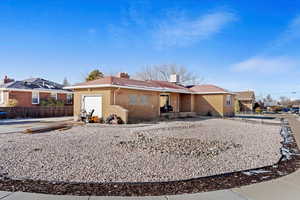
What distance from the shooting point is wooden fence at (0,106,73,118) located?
18016 millimetres

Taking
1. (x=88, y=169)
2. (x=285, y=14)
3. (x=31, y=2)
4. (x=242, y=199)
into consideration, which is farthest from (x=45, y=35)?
(x=285, y=14)

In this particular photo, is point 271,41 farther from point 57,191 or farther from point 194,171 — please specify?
point 57,191

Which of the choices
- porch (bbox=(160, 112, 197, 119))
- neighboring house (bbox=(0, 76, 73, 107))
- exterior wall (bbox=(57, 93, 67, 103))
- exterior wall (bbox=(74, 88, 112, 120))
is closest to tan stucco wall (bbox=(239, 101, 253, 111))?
porch (bbox=(160, 112, 197, 119))

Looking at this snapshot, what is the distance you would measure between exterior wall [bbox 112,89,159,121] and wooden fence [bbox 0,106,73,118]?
10827 millimetres

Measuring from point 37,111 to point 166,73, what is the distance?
95.5 ft

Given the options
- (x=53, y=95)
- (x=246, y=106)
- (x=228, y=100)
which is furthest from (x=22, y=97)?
(x=246, y=106)

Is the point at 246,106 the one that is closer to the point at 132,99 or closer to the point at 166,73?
the point at 166,73

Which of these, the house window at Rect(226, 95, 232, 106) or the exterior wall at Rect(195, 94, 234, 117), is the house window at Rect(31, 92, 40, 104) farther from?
the house window at Rect(226, 95, 232, 106)

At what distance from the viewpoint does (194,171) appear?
4.40 m

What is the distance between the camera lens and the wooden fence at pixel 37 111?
709 inches

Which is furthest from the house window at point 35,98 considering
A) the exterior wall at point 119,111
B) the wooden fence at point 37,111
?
the exterior wall at point 119,111

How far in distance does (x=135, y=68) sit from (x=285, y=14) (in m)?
35.0

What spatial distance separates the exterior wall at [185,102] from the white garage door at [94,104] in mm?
12077

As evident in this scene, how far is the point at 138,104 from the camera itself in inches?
643
